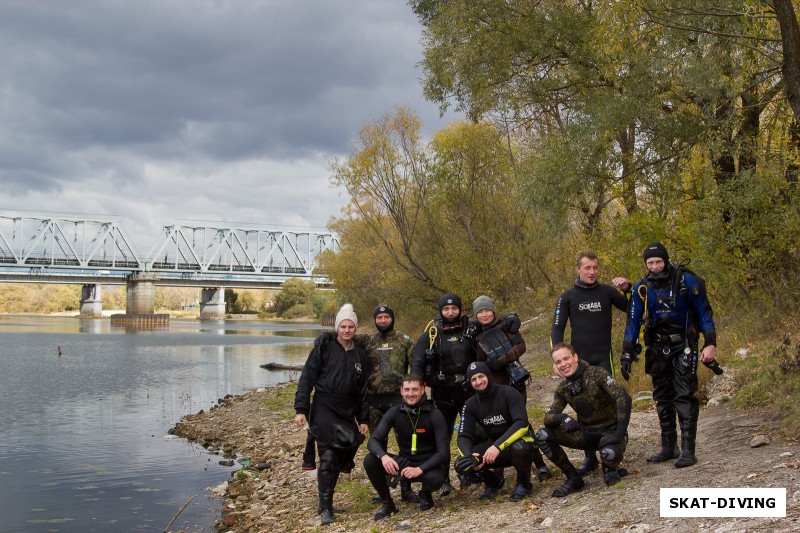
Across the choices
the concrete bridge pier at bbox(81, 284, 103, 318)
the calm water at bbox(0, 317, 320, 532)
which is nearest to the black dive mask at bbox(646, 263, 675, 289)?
the calm water at bbox(0, 317, 320, 532)

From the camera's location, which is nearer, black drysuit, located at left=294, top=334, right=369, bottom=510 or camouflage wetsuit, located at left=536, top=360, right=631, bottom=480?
camouflage wetsuit, located at left=536, top=360, right=631, bottom=480

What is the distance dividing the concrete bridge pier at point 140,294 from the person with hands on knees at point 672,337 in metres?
112

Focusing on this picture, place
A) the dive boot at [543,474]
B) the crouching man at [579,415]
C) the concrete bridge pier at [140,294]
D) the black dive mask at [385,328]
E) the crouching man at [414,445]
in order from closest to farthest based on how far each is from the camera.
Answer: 1. the crouching man at [579,415]
2. the crouching man at [414,445]
3. the dive boot at [543,474]
4. the black dive mask at [385,328]
5. the concrete bridge pier at [140,294]

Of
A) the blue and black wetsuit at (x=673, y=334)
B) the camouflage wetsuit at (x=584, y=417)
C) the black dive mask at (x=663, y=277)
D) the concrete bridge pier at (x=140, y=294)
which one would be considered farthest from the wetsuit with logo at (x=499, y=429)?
the concrete bridge pier at (x=140, y=294)

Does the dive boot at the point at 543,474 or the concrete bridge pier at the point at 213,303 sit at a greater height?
the concrete bridge pier at the point at 213,303

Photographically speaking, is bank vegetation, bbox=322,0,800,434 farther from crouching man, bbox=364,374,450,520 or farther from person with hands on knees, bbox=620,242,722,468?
crouching man, bbox=364,374,450,520

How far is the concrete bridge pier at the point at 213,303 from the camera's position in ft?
430

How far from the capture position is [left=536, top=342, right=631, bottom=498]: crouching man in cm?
657

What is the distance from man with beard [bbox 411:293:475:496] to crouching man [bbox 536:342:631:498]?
1.09 m

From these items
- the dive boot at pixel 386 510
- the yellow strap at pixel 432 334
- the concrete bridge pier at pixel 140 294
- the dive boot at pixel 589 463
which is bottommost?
the dive boot at pixel 386 510

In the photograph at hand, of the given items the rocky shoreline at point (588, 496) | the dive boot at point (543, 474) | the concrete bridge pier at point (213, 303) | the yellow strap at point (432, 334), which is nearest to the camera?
the rocky shoreline at point (588, 496)

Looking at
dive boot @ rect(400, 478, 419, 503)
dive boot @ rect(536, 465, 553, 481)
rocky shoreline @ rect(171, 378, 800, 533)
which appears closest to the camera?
rocky shoreline @ rect(171, 378, 800, 533)


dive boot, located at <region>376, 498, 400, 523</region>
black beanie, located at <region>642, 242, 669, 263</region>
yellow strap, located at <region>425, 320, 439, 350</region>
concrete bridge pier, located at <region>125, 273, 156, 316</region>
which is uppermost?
concrete bridge pier, located at <region>125, 273, 156, 316</region>

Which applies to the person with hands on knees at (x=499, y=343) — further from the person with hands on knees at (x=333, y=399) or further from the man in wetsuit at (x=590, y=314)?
the person with hands on knees at (x=333, y=399)
